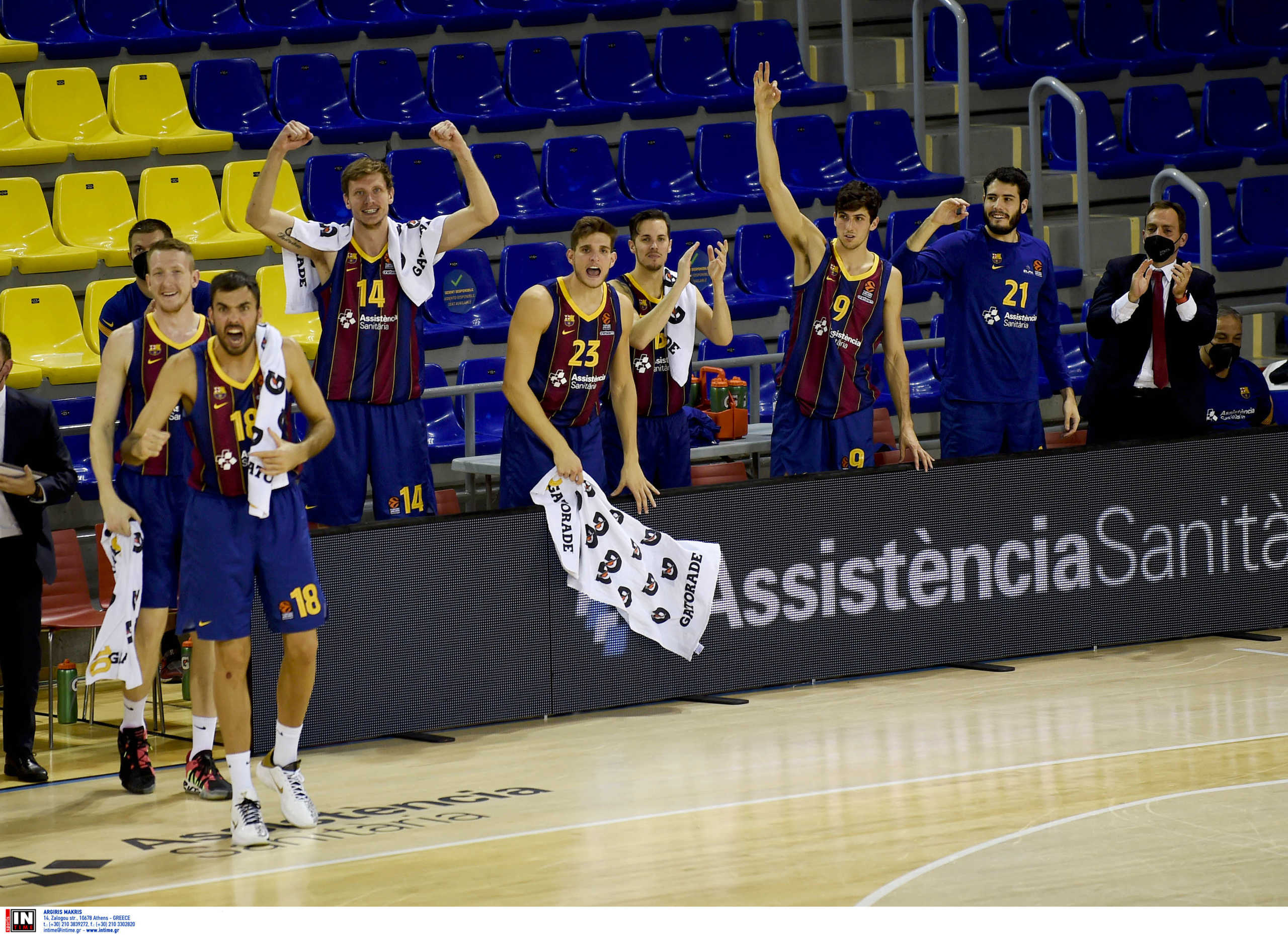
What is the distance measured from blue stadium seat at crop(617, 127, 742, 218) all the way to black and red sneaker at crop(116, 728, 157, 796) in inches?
234

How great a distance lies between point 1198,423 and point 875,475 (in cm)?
187

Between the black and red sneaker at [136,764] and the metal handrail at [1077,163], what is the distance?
23.6 feet

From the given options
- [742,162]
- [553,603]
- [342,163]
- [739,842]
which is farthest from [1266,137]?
[739,842]

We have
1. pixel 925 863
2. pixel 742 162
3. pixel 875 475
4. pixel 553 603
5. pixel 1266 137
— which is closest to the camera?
pixel 925 863

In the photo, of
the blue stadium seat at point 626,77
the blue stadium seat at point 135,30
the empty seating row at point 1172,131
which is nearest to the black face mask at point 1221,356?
the empty seating row at point 1172,131

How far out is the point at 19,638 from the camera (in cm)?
720

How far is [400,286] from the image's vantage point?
7.75 m

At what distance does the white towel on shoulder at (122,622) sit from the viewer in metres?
6.77

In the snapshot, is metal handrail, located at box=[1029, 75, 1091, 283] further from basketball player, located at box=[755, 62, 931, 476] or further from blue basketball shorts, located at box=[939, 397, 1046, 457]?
basketball player, located at box=[755, 62, 931, 476]

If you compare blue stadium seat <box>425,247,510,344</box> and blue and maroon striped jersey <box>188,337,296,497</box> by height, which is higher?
blue stadium seat <box>425,247,510,344</box>

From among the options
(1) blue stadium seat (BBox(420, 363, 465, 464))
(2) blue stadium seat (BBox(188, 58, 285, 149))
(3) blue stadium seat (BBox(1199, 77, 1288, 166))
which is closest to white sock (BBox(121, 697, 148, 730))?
(1) blue stadium seat (BBox(420, 363, 465, 464))

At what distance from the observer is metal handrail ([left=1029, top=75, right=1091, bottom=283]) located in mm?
12148

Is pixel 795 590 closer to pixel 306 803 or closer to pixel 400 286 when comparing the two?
pixel 400 286

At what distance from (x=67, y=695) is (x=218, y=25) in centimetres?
557
